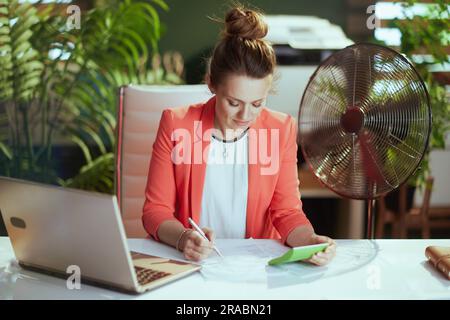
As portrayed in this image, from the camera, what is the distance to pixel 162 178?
1.81m

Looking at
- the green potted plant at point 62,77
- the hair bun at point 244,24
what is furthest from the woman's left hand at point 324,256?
the green potted plant at point 62,77

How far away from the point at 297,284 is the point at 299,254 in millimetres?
75

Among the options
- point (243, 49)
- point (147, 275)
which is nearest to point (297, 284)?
point (147, 275)

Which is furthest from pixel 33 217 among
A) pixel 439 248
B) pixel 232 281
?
pixel 439 248

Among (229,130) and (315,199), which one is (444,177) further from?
(229,130)

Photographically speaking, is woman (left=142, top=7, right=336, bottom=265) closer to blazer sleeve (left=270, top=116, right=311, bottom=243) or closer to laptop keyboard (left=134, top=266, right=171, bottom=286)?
blazer sleeve (left=270, top=116, right=311, bottom=243)

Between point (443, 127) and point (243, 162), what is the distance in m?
1.68

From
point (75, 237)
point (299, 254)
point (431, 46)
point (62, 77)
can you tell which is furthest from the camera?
point (62, 77)

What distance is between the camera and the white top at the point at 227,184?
75.5 inches

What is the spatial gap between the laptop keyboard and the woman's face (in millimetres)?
541

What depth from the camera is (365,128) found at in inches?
64.6

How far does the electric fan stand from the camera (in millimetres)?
1598

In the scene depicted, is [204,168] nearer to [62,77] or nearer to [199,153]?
[199,153]

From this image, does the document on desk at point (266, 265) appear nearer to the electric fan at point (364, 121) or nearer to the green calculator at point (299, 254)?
the green calculator at point (299, 254)
